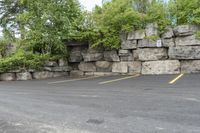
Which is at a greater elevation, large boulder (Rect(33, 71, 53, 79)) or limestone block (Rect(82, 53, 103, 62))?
limestone block (Rect(82, 53, 103, 62))

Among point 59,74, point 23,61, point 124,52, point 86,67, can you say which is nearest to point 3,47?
point 23,61

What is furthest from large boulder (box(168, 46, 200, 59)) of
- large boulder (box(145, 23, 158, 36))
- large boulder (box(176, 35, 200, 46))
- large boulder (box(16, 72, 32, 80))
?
large boulder (box(16, 72, 32, 80))

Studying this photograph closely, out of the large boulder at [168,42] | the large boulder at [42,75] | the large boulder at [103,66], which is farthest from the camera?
the large boulder at [103,66]

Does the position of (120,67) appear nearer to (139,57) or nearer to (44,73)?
(139,57)

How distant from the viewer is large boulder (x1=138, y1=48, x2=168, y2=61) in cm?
1452

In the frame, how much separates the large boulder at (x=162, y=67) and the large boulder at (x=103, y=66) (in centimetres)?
196

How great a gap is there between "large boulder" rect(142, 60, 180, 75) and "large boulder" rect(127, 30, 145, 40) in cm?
129

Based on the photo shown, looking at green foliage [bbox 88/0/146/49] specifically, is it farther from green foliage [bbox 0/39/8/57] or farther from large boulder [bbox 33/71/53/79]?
green foliage [bbox 0/39/8/57]

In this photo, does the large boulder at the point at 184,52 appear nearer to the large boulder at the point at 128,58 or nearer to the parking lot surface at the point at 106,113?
the large boulder at the point at 128,58

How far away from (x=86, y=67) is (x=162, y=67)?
421 centimetres

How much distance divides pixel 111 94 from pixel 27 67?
791 centimetres

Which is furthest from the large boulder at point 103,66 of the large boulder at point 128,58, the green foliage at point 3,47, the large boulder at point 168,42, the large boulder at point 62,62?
the green foliage at point 3,47

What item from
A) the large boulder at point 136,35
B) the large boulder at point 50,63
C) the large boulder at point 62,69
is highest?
the large boulder at point 136,35

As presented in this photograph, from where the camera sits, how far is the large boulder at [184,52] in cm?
1387
